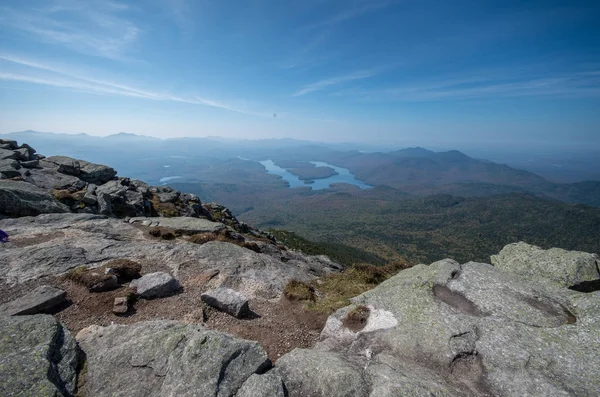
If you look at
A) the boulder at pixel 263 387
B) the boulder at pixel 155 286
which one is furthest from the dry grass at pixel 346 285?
the boulder at pixel 155 286

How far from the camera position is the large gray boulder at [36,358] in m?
5.85

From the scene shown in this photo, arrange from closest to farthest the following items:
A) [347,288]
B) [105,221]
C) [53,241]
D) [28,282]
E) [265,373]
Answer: [265,373], [28,282], [347,288], [53,241], [105,221]

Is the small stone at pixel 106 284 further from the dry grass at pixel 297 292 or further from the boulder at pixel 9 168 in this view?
the boulder at pixel 9 168

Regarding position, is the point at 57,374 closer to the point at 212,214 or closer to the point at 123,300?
the point at 123,300

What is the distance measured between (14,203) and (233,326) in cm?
2161

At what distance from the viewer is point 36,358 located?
657 centimetres

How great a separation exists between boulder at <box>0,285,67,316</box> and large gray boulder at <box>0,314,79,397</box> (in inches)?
48.1

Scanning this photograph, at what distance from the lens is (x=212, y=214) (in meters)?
43.4

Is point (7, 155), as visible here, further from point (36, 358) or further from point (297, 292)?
point (297, 292)

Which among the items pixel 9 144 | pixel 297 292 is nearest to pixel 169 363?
pixel 297 292

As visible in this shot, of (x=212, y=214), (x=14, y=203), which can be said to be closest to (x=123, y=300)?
(x=14, y=203)

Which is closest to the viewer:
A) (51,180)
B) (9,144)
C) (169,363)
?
(169,363)

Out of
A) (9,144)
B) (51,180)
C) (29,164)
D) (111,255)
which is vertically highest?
(9,144)

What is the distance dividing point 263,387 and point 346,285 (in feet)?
31.4
